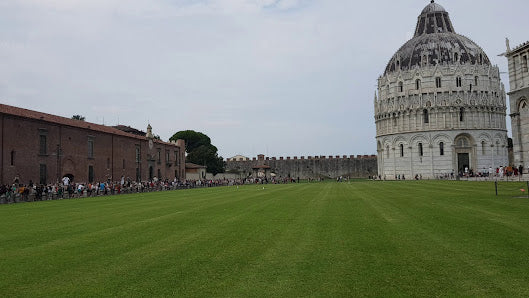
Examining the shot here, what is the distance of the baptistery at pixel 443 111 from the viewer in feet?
235

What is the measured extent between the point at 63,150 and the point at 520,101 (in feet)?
136

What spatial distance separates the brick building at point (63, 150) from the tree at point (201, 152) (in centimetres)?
2806

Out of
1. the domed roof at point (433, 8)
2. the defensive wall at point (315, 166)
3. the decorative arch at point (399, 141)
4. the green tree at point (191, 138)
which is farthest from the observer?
the green tree at point (191, 138)

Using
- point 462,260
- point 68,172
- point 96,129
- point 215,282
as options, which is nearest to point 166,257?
point 215,282

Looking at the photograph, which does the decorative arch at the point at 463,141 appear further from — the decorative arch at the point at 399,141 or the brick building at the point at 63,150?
the brick building at the point at 63,150

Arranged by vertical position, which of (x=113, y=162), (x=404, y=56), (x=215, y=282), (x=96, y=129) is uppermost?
(x=404, y=56)

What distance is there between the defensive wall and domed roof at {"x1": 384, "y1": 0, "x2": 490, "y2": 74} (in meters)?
21.5

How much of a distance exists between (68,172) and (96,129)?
6.53m

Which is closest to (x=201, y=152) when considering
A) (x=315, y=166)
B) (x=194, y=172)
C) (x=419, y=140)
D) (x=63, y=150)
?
(x=194, y=172)

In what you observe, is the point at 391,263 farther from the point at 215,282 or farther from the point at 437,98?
the point at 437,98

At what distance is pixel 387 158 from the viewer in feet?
257

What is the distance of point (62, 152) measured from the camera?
3991cm

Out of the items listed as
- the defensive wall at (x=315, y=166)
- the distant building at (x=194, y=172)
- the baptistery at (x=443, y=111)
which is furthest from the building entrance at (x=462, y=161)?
the distant building at (x=194, y=172)

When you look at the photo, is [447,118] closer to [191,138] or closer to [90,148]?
[191,138]
